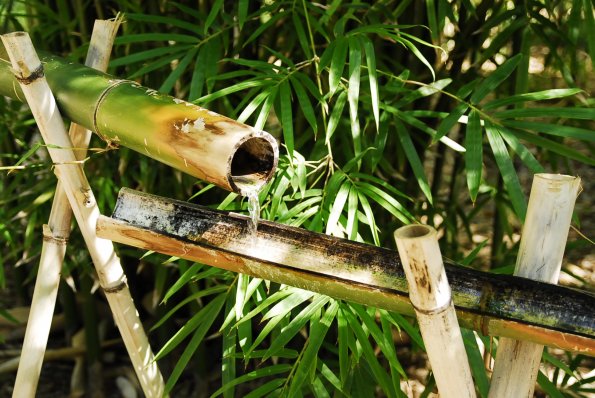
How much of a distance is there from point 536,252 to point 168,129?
49 centimetres

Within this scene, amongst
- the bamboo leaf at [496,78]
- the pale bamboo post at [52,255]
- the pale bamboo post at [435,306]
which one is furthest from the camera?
the bamboo leaf at [496,78]

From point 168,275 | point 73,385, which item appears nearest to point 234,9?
point 168,275

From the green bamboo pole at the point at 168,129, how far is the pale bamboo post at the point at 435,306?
23 cm

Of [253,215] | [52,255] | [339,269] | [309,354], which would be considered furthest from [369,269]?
[52,255]

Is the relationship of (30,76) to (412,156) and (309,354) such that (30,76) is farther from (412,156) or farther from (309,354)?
(412,156)

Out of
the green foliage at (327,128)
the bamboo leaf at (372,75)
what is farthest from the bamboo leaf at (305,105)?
the bamboo leaf at (372,75)

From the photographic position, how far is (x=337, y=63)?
154 centimetres

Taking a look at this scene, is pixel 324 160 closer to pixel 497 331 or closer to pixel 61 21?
pixel 497 331

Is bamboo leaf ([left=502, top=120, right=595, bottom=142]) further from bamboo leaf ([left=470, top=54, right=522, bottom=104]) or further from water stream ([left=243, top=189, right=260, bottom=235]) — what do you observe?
water stream ([left=243, top=189, right=260, bottom=235])

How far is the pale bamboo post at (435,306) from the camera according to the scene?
0.91 metres

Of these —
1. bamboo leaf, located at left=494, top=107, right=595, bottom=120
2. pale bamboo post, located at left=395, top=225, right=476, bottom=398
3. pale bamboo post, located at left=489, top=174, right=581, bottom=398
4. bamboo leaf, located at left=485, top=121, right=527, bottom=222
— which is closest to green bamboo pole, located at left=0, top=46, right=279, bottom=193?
pale bamboo post, located at left=395, top=225, right=476, bottom=398

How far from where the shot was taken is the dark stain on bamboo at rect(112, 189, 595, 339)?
3.37 feet

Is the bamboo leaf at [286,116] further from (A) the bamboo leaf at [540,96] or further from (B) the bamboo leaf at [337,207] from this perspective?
(A) the bamboo leaf at [540,96]

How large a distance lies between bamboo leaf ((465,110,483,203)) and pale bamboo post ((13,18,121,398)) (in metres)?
0.66
